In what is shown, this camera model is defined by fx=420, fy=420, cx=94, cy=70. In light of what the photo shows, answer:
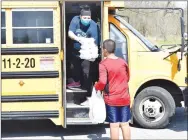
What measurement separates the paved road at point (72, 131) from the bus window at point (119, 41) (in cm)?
125

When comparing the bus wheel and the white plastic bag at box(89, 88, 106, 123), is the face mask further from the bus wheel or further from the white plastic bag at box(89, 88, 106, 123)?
the white plastic bag at box(89, 88, 106, 123)

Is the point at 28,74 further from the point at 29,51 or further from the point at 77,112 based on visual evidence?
the point at 77,112

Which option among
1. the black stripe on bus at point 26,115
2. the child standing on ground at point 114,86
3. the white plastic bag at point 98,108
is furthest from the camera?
the black stripe on bus at point 26,115

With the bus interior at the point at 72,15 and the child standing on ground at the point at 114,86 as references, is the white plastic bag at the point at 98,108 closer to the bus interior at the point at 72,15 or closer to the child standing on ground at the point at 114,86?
the child standing on ground at the point at 114,86

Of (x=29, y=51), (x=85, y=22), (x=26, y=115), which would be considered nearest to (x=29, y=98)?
(x=26, y=115)

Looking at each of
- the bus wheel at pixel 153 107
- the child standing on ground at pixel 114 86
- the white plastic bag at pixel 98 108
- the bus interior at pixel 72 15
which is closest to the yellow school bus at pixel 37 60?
the bus interior at pixel 72 15

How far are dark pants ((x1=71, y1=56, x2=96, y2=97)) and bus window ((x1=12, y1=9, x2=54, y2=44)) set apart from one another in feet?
2.31

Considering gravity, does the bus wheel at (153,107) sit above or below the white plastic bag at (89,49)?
below

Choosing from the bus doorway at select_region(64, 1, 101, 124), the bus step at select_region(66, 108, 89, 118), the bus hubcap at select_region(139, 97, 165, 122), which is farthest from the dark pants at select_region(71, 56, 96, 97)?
the bus hubcap at select_region(139, 97, 165, 122)

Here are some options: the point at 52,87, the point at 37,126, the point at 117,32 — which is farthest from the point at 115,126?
the point at 37,126

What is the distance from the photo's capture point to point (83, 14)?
6402 millimetres

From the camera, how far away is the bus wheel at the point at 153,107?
6723 millimetres

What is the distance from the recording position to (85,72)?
21.5ft

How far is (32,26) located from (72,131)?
72.9 inches
